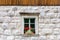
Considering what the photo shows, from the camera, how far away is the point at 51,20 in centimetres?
1342

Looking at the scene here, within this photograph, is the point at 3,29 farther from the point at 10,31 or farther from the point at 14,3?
the point at 14,3

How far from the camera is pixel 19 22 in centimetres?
1339

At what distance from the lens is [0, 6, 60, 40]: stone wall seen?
13391 millimetres

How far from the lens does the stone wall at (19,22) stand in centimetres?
1339

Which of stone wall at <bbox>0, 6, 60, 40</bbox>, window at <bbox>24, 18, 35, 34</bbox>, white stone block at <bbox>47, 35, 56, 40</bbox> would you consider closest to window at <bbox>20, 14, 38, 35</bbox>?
window at <bbox>24, 18, 35, 34</bbox>

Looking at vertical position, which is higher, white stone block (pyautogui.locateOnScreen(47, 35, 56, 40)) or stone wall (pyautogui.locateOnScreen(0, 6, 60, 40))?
stone wall (pyautogui.locateOnScreen(0, 6, 60, 40))

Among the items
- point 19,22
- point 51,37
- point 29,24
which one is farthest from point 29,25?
point 51,37

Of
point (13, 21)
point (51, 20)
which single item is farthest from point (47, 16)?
point (13, 21)

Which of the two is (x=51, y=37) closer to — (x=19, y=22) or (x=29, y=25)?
(x=29, y=25)

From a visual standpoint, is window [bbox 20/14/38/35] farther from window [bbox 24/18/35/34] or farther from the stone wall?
the stone wall

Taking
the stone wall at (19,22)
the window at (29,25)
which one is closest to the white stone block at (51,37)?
the stone wall at (19,22)

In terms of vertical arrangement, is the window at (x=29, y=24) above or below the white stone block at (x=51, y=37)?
above

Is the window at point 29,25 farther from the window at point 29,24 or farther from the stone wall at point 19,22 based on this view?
the stone wall at point 19,22

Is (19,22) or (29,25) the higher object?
(19,22)
